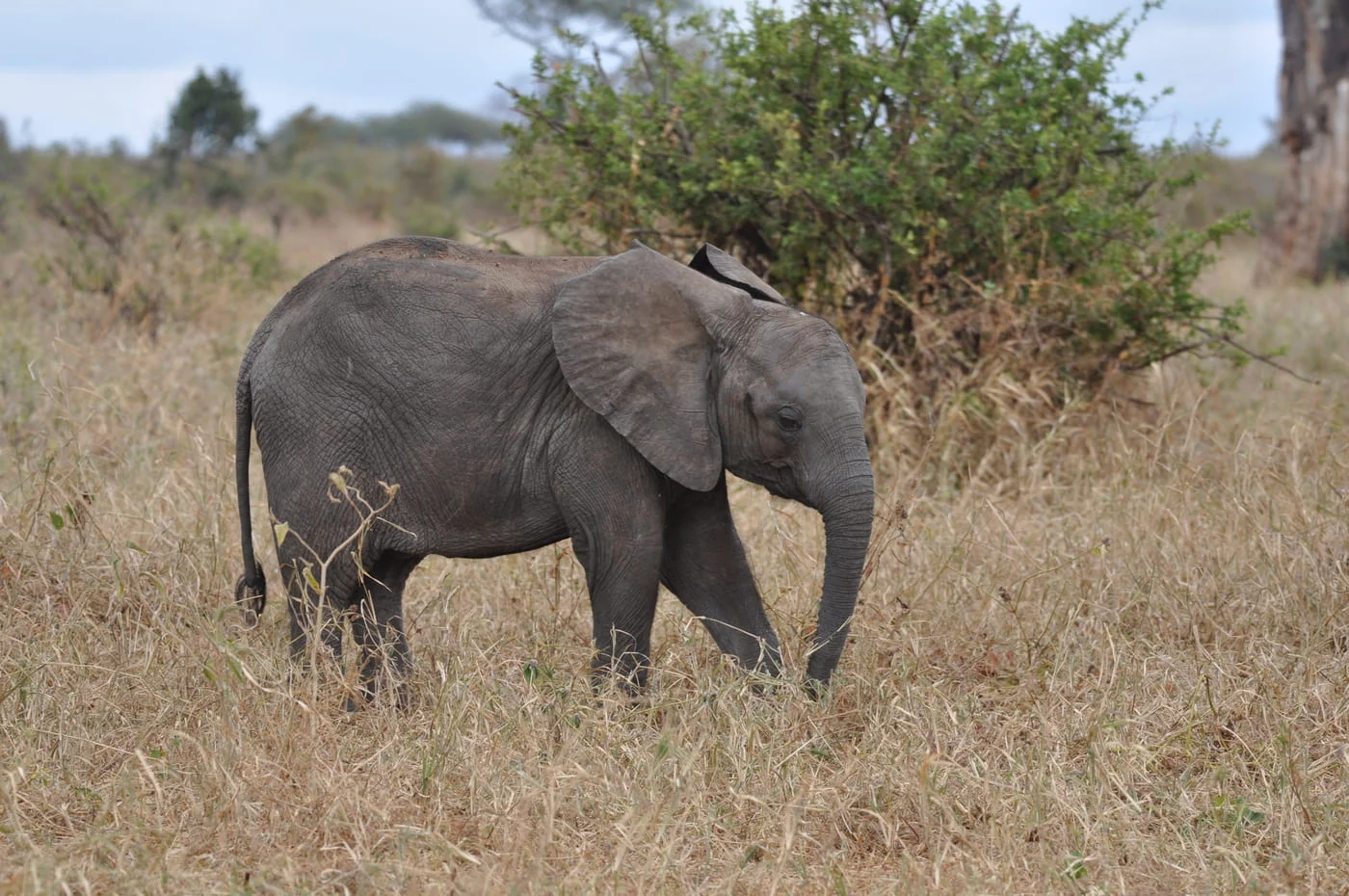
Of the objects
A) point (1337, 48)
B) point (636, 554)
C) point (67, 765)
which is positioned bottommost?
point (67, 765)

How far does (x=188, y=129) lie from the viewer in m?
20.2

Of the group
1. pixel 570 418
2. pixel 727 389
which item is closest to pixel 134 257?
pixel 570 418

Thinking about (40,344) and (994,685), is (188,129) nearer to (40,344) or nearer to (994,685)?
(40,344)

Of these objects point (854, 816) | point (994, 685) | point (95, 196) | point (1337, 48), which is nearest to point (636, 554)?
point (854, 816)

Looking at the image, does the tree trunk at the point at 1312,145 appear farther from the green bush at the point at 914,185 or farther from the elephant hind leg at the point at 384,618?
the elephant hind leg at the point at 384,618

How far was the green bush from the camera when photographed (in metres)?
6.75

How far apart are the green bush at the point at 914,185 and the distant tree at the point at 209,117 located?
14191 mm

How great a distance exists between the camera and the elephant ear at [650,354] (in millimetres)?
4145

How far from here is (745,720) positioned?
417 centimetres

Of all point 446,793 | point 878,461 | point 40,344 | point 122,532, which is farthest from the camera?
point 40,344

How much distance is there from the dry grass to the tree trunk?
9218mm

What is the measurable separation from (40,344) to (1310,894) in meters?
7.17

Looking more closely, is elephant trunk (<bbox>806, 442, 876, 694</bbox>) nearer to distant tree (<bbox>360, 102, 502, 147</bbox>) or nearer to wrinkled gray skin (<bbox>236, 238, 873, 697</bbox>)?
wrinkled gray skin (<bbox>236, 238, 873, 697</bbox>)

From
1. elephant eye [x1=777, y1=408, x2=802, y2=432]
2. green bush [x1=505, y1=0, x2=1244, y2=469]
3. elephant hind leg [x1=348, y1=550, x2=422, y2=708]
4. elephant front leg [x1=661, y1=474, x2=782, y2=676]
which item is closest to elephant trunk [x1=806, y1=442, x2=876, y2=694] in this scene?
elephant eye [x1=777, y1=408, x2=802, y2=432]
